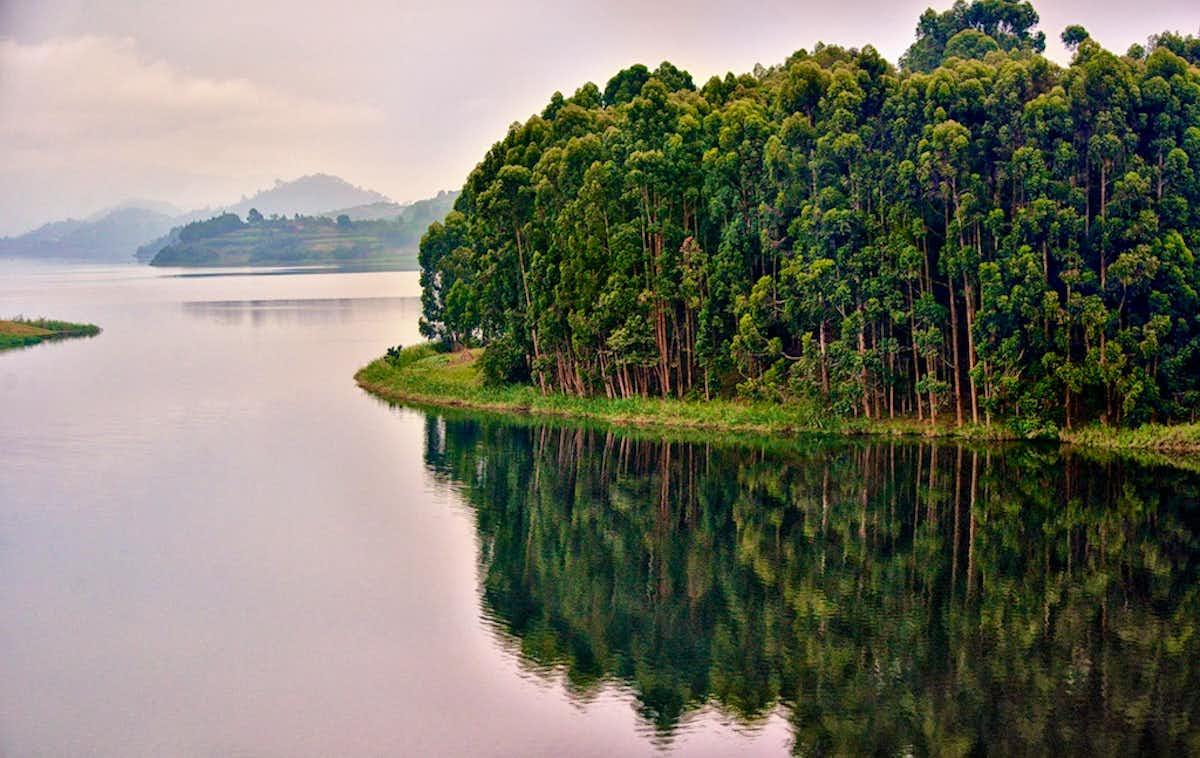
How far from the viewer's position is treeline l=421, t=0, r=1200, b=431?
32.8m

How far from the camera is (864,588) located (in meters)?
22.1

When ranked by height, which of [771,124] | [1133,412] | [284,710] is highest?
[771,124]

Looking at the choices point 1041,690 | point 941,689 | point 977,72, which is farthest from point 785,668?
point 977,72

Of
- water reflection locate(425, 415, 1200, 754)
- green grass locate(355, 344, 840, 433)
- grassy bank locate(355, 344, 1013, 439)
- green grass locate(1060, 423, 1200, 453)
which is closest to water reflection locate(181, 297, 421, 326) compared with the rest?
green grass locate(355, 344, 840, 433)

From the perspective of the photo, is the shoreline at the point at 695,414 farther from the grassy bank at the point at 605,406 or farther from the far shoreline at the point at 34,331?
the far shoreline at the point at 34,331

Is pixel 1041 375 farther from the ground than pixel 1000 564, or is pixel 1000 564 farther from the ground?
pixel 1041 375

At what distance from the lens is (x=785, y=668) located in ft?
59.2

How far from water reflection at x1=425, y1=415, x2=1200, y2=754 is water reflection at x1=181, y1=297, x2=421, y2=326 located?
176 ft

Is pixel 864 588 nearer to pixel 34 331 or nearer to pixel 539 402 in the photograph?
pixel 539 402

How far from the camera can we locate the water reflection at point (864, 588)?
54.1 ft

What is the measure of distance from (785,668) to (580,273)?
78.1 feet

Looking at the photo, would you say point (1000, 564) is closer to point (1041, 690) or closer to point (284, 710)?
point (1041, 690)

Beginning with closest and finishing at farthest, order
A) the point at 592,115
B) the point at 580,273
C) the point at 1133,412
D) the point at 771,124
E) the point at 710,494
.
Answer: the point at 710,494 < the point at 1133,412 < the point at 771,124 < the point at 580,273 < the point at 592,115

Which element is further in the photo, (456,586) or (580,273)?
(580,273)
